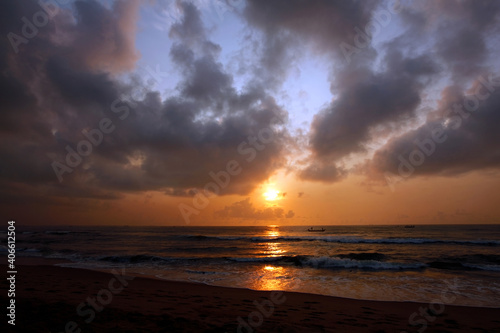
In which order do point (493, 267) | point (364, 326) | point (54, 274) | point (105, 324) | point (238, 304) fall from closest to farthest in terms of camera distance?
point (105, 324) < point (364, 326) < point (238, 304) < point (54, 274) < point (493, 267)

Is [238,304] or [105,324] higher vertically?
[105,324]

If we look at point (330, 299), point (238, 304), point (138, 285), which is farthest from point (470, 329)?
point (138, 285)

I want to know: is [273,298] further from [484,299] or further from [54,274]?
[54,274]

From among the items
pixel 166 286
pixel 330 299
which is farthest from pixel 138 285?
pixel 330 299

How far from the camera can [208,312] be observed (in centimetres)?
800

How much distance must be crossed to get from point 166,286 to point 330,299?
763cm

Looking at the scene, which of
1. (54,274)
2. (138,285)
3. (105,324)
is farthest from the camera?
(54,274)

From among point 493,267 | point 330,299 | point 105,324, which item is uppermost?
point 105,324

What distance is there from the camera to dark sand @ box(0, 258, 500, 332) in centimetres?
649

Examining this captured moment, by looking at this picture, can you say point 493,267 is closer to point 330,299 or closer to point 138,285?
point 330,299

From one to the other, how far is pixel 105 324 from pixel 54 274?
1150 cm

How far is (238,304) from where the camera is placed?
934 centimetres

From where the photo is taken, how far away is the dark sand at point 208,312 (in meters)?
6.49

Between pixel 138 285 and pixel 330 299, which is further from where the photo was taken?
pixel 138 285
